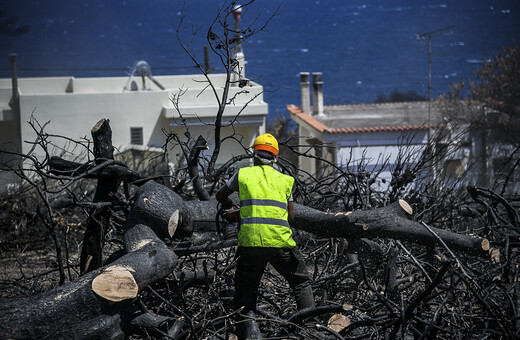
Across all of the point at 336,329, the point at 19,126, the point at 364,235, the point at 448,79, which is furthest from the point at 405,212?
the point at 448,79

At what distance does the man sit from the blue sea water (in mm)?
90403

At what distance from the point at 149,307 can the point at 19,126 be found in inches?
814

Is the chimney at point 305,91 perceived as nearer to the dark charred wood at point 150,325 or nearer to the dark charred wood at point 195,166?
the dark charred wood at point 195,166

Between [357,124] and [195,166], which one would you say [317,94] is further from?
[195,166]

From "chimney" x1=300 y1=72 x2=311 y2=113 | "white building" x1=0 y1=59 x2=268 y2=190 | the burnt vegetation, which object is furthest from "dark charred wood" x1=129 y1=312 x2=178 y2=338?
"chimney" x1=300 y1=72 x2=311 y2=113

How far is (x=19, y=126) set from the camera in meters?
25.6

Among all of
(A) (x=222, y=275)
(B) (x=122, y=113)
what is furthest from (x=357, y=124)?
(A) (x=222, y=275)

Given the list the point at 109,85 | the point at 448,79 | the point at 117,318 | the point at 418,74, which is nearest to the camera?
the point at 117,318

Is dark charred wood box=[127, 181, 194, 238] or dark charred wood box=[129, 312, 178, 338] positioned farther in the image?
dark charred wood box=[127, 181, 194, 238]

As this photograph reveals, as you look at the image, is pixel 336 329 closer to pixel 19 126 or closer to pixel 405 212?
pixel 405 212

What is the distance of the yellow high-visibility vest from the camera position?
5.96 meters

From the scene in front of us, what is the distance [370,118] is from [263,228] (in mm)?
26349

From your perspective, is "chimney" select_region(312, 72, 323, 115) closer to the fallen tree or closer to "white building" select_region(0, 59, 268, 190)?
"white building" select_region(0, 59, 268, 190)

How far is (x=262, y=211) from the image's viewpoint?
5.98 metres
